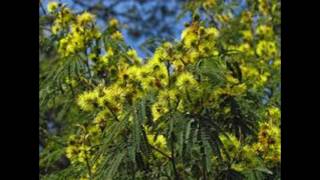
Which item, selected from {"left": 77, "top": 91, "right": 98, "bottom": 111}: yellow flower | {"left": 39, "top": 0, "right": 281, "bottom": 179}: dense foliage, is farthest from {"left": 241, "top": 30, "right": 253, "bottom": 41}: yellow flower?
{"left": 77, "top": 91, "right": 98, "bottom": 111}: yellow flower

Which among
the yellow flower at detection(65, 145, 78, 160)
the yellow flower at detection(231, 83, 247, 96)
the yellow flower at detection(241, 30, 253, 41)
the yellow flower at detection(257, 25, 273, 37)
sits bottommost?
the yellow flower at detection(65, 145, 78, 160)

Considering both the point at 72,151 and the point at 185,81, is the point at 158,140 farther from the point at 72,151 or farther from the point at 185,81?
the point at 72,151

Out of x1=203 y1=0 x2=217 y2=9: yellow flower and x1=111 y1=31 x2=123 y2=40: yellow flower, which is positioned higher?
x1=203 y1=0 x2=217 y2=9: yellow flower

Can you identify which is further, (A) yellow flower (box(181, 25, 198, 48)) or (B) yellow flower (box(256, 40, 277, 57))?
(B) yellow flower (box(256, 40, 277, 57))

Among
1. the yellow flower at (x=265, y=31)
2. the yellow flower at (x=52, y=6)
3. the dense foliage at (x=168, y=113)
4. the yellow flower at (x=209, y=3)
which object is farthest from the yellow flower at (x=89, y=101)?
the yellow flower at (x=265, y=31)

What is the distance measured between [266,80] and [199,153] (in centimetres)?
159

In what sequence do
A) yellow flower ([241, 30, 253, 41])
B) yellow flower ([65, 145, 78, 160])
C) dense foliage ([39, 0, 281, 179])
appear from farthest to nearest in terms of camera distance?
1. yellow flower ([241, 30, 253, 41])
2. yellow flower ([65, 145, 78, 160])
3. dense foliage ([39, 0, 281, 179])

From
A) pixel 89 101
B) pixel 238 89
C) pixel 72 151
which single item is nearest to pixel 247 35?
pixel 238 89

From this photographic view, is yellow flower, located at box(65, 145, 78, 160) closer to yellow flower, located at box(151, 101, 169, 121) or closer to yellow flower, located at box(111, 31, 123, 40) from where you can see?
yellow flower, located at box(151, 101, 169, 121)
